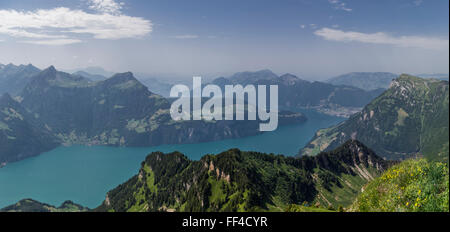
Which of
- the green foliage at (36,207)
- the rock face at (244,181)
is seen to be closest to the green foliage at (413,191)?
the rock face at (244,181)

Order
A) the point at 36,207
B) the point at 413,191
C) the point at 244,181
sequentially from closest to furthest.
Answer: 1. the point at 413,191
2. the point at 244,181
3. the point at 36,207

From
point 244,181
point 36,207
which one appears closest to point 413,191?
point 244,181

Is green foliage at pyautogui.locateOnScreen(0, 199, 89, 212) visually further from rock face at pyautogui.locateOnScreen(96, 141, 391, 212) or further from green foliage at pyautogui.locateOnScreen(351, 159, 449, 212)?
green foliage at pyautogui.locateOnScreen(351, 159, 449, 212)

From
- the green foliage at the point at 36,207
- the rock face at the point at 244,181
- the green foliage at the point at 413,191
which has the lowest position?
the green foliage at the point at 36,207

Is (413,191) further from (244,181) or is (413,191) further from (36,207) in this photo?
(36,207)

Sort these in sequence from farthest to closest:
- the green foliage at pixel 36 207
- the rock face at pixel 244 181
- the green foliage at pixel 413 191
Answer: the green foliage at pixel 36 207 < the rock face at pixel 244 181 < the green foliage at pixel 413 191

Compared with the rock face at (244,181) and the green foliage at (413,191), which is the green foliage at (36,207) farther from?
the green foliage at (413,191)
